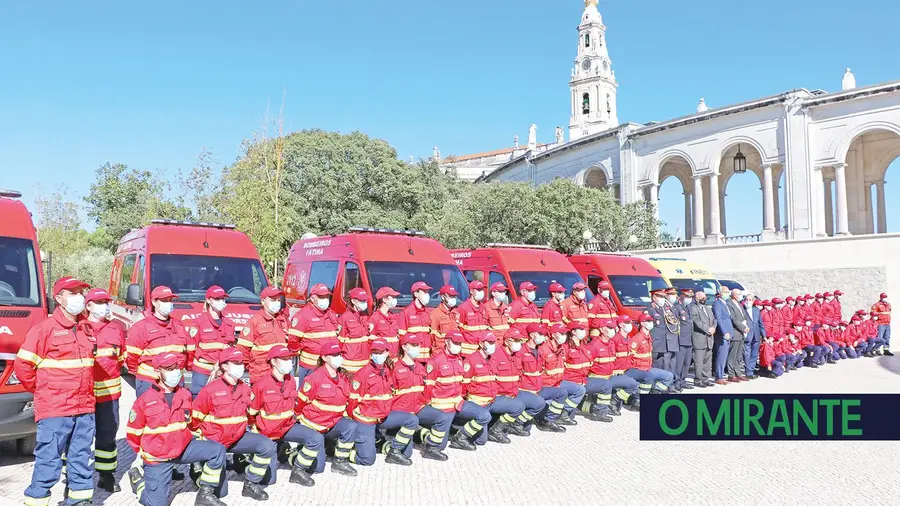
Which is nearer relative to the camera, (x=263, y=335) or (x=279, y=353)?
(x=279, y=353)

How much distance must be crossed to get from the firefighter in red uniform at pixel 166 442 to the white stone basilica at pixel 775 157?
2988 centimetres

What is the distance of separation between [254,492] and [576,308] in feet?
21.8

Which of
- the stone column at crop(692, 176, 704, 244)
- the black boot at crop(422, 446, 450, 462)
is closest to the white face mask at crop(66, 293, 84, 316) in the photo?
the black boot at crop(422, 446, 450, 462)

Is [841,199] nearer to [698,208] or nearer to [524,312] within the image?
[698,208]

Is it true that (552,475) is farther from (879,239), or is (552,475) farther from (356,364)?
(879,239)

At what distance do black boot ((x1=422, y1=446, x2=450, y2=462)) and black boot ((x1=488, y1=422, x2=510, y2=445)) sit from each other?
983 millimetres

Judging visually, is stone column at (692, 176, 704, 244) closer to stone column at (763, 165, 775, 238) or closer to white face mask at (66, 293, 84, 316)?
stone column at (763, 165, 775, 238)

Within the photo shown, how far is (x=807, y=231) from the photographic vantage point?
1478 inches

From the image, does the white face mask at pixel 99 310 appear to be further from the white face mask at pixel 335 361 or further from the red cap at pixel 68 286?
the white face mask at pixel 335 361

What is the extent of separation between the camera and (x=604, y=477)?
7.07 m

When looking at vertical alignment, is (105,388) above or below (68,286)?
below

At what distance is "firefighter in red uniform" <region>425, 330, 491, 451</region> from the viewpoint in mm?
8023

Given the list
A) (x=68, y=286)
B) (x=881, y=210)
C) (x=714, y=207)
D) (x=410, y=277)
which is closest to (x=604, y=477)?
(x=68, y=286)

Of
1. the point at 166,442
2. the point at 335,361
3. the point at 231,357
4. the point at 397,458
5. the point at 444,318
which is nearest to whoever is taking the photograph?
the point at 166,442
